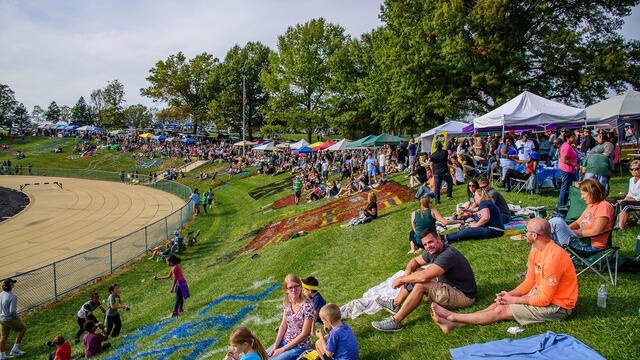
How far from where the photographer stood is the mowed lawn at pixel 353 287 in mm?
4992

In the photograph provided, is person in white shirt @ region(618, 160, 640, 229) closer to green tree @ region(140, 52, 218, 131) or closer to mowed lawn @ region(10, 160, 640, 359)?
mowed lawn @ region(10, 160, 640, 359)

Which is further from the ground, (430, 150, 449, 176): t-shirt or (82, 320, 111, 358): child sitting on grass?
(430, 150, 449, 176): t-shirt

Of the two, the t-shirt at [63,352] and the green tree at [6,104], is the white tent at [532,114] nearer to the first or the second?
the t-shirt at [63,352]

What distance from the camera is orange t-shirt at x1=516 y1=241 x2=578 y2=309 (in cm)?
468

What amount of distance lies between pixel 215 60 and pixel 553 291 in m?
77.3

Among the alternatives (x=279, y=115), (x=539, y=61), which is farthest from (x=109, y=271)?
(x=279, y=115)

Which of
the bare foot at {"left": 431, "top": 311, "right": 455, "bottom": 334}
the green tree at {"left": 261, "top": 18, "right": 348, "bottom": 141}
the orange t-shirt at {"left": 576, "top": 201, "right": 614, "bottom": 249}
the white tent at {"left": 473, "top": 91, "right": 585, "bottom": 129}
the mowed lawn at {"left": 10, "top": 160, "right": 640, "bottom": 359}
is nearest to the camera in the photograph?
the mowed lawn at {"left": 10, "top": 160, "right": 640, "bottom": 359}

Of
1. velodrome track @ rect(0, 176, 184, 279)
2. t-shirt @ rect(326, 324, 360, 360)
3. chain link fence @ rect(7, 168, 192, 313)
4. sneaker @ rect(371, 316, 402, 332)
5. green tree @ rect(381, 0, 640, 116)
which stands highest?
green tree @ rect(381, 0, 640, 116)

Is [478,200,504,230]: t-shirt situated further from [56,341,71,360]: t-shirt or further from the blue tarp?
[56,341,71,360]: t-shirt

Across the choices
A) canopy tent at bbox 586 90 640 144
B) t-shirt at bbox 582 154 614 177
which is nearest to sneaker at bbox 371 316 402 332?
t-shirt at bbox 582 154 614 177

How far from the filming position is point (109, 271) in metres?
16.8

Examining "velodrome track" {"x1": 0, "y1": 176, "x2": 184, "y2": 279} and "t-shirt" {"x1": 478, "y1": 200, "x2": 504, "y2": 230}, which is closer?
"t-shirt" {"x1": 478, "y1": 200, "x2": 504, "y2": 230}

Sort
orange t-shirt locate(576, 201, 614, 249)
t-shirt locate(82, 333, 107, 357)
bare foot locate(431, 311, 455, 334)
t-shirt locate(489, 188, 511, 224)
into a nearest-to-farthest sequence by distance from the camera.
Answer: bare foot locate(431, 311, 455, 334), orange t-shirt locate(576, 201, 614, 249), t-shirt locate(82, 333, 107, 357), t-shirt locate(489, 188, 511, 224)

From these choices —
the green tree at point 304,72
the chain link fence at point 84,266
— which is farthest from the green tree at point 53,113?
the chain link fence at point 84,266
